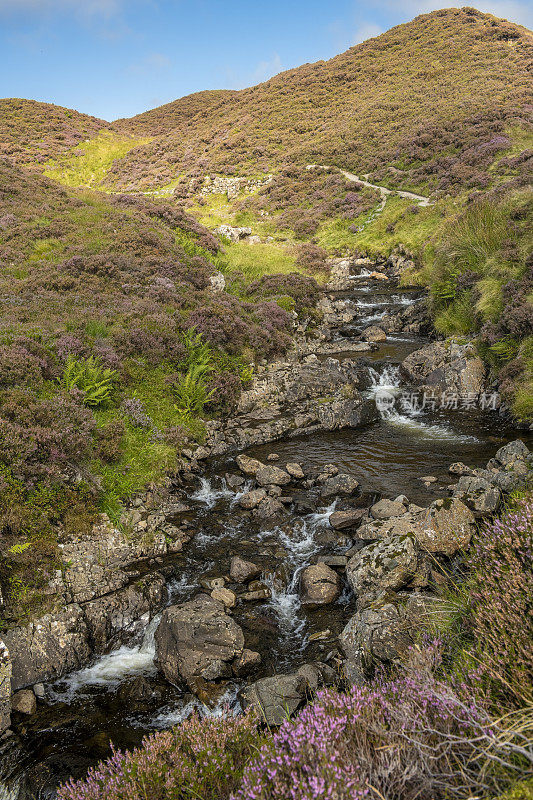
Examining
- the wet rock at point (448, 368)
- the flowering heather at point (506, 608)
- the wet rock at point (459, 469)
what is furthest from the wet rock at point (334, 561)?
the wet rock at point (448, 368)

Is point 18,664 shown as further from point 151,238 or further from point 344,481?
point 151,238

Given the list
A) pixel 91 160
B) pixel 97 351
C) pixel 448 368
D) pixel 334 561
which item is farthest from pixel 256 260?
pixel 91 160

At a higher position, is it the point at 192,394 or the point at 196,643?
the point at 192,394

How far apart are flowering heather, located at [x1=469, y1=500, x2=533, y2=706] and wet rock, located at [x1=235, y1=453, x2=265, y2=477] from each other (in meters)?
8.14

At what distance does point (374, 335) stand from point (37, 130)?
2274 inches

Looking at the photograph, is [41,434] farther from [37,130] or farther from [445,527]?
[37,130]

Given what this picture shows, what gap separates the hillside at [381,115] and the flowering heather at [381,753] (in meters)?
40.0

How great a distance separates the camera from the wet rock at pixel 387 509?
32.2 ft

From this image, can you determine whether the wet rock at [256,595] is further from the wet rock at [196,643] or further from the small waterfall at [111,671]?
the small waterfall at [111,671]

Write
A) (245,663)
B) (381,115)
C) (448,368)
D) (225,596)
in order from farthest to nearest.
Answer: (381,115), (448,368), (225,596), (245,663)

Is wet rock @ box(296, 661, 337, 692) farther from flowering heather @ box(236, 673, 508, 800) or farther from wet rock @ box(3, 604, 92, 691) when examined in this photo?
wet rock @ box(3, 604, 92, 691)

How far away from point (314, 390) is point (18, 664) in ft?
41.6

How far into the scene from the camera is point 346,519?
400 inches

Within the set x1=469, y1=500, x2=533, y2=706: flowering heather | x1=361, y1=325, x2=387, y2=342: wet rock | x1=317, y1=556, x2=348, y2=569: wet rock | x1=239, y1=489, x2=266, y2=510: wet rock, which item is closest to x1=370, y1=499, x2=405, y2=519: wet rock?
x1=317, y1=556, x2=348, y2=569: wet rock
